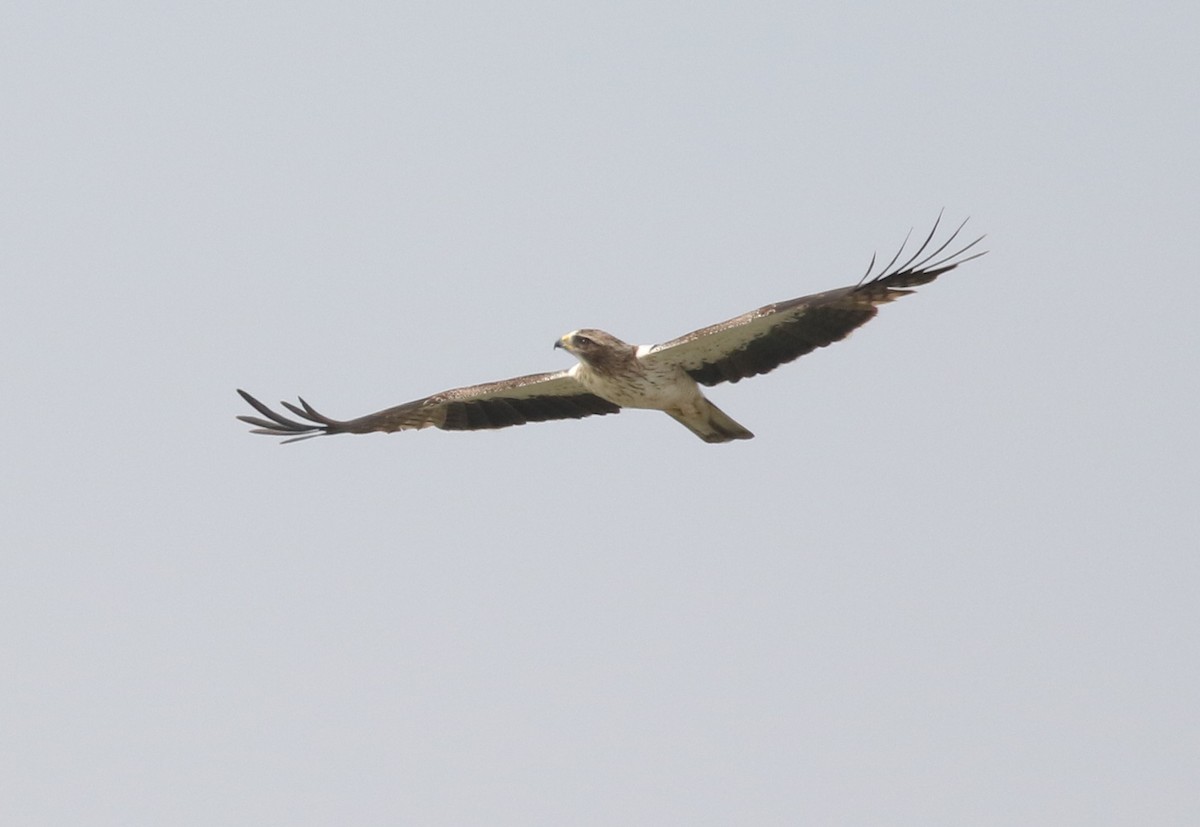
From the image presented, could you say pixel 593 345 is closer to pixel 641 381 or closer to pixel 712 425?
pixel 641 381

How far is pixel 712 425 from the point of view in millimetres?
17797

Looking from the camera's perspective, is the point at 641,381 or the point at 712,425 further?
the point at 712,425

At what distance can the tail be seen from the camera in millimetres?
17688

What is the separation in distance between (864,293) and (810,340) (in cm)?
75

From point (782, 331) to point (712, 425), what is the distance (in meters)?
1.16

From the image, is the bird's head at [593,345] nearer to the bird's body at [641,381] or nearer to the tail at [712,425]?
the bird's body at [641,381]

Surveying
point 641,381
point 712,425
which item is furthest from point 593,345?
point 712,425

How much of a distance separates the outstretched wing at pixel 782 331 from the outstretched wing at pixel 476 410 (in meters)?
1.33

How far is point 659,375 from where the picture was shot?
1755 centimetres

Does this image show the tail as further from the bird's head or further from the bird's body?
the bird's head

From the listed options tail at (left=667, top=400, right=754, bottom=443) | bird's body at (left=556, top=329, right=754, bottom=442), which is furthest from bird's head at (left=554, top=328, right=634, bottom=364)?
tail at (left=667, top=400, right=754, bottom=443)

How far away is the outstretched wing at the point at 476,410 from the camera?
18375 millimetres

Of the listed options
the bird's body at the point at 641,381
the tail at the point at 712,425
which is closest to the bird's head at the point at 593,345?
the bird's body at the point at 641,381

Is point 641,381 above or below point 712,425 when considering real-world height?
above
